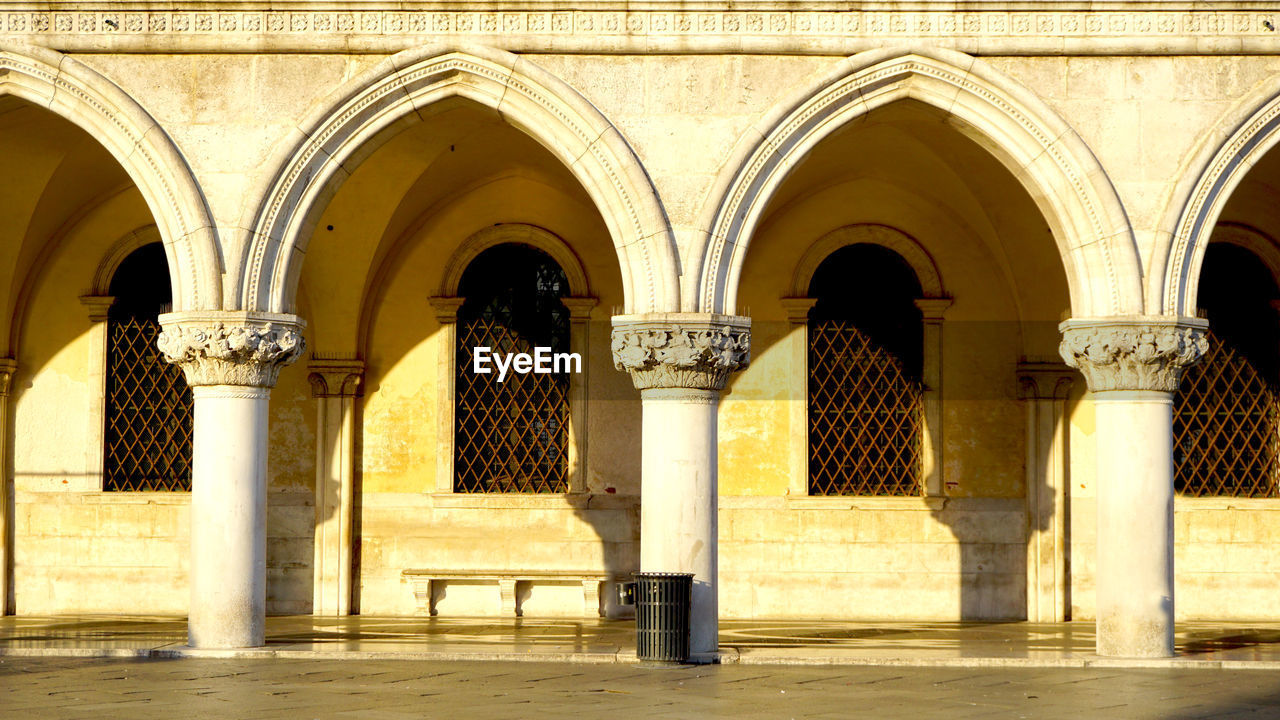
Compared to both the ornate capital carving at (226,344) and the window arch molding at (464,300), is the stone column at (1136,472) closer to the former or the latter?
the window arch molding at (464,300)

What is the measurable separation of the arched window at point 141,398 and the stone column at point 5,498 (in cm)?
89

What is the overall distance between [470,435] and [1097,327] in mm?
6185

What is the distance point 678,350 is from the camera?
37.2 feet

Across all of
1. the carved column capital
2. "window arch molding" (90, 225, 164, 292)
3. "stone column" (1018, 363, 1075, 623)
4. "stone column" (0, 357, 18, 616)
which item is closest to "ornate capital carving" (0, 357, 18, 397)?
"stone column" (0, 357, 18, 616)

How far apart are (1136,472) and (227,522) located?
6316 mm

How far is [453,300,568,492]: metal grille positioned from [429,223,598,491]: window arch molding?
11 cm

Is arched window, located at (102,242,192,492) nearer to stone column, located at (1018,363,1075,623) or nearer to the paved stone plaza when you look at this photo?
the paved stone plaza

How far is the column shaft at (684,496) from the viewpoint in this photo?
11375 millimetres

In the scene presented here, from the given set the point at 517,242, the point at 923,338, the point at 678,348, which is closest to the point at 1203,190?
the point at 678,348

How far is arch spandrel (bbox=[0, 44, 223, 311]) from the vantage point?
11547mm

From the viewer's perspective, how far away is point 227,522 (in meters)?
11.5

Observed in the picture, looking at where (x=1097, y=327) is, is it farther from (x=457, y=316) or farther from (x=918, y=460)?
(x=457, y=316)

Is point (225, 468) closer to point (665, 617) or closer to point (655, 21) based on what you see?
point (665, 617)

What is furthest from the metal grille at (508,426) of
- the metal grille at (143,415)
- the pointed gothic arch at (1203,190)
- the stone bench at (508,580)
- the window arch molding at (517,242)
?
the pointed gothic arch at (1203,190)
